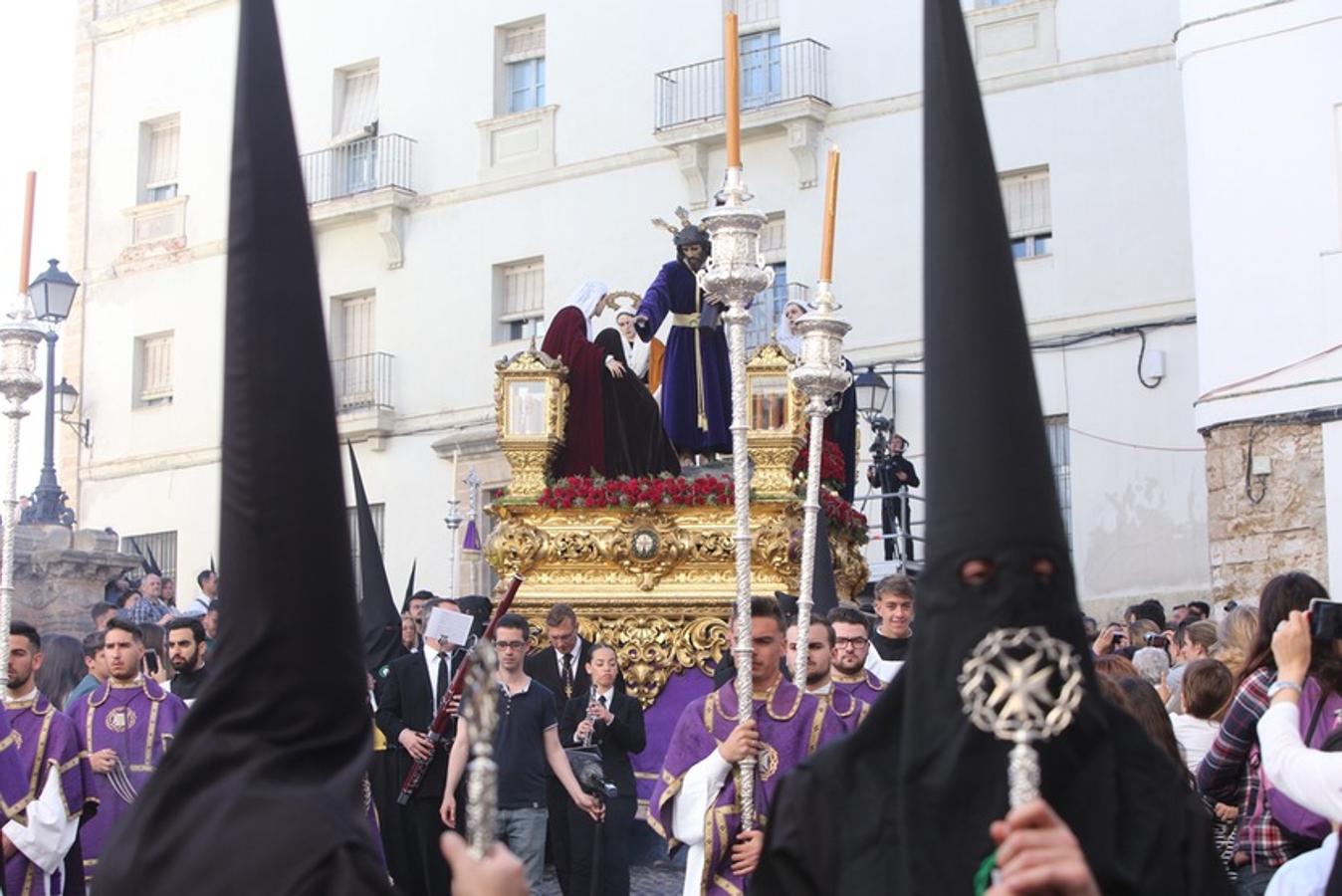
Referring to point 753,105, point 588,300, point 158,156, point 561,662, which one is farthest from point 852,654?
point 158,156

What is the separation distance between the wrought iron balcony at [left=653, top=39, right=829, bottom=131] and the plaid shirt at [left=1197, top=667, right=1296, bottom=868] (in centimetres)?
1962

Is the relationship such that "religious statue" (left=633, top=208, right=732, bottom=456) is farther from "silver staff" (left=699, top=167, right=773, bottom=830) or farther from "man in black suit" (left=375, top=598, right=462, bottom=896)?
"silver staff" (left=699, top=167, right=773, bottom=830)

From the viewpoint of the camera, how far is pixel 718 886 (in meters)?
6.90

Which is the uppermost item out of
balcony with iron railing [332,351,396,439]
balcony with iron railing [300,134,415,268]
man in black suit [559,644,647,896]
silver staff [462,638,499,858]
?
balcony with iron railing [300,134,415,268]

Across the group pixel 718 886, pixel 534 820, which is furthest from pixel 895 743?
pixel 534 820

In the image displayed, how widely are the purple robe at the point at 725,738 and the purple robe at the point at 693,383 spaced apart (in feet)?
26.1

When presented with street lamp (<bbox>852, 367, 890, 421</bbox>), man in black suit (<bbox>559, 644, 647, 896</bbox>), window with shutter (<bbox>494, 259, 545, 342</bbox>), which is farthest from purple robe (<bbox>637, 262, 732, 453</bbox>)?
window with shutter (<bbox>494, 259, 545, 342</bbox>)

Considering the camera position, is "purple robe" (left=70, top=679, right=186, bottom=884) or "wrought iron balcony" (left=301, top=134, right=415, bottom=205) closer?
"purple robe" (left=70, top=679, right=186, bottom=884)

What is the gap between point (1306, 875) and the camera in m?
5.23

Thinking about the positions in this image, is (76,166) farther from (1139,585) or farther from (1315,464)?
(1315,464)

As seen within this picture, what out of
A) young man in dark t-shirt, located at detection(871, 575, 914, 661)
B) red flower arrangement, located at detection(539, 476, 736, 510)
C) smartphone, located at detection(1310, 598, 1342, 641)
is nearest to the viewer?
smartphone, located at detection(1310, 598, 1342, 641)

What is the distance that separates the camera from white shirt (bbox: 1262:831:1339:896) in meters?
5.14

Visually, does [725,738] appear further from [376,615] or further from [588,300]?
[588,300]

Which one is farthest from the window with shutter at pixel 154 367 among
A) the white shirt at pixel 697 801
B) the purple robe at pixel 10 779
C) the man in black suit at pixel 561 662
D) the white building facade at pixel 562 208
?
the white shirt at pixel 697 801
